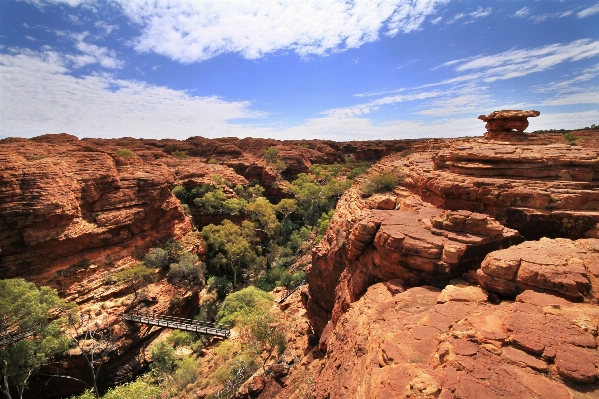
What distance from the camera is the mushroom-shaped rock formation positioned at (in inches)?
536

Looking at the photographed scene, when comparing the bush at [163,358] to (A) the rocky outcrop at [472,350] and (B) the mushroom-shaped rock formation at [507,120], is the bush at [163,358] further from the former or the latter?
(B) the mushroom-shaped rock formation at [507,120]

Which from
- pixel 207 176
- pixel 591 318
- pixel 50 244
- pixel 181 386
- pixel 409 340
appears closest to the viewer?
pixel 591 318

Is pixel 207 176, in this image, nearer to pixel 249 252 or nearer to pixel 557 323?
pixel 249 252

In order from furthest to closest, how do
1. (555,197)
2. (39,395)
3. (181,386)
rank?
(39,395) < (181,386) < (555,197)

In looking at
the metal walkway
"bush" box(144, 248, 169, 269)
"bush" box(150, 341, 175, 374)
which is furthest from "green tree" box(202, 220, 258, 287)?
"bush" box(150, 341, 175, 374)

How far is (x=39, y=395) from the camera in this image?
15.8m

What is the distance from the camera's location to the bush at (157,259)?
2186 cm

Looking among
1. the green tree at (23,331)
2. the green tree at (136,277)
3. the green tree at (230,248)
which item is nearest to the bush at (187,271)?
the green tree at (136,277)

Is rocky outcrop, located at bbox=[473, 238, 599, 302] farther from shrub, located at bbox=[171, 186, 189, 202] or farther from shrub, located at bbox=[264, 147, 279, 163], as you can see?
shrub, located at bbox=[264, 147, 279, 163]

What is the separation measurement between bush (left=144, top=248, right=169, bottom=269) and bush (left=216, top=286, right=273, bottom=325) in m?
6.58

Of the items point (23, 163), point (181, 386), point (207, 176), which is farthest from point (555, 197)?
point (207, 176)

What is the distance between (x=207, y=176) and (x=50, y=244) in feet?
65.0

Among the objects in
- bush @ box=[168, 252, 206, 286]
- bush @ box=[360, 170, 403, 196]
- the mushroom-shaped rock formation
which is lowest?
bush @ box=[168, 252, 206, 286]

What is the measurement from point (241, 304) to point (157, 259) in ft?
27.3
